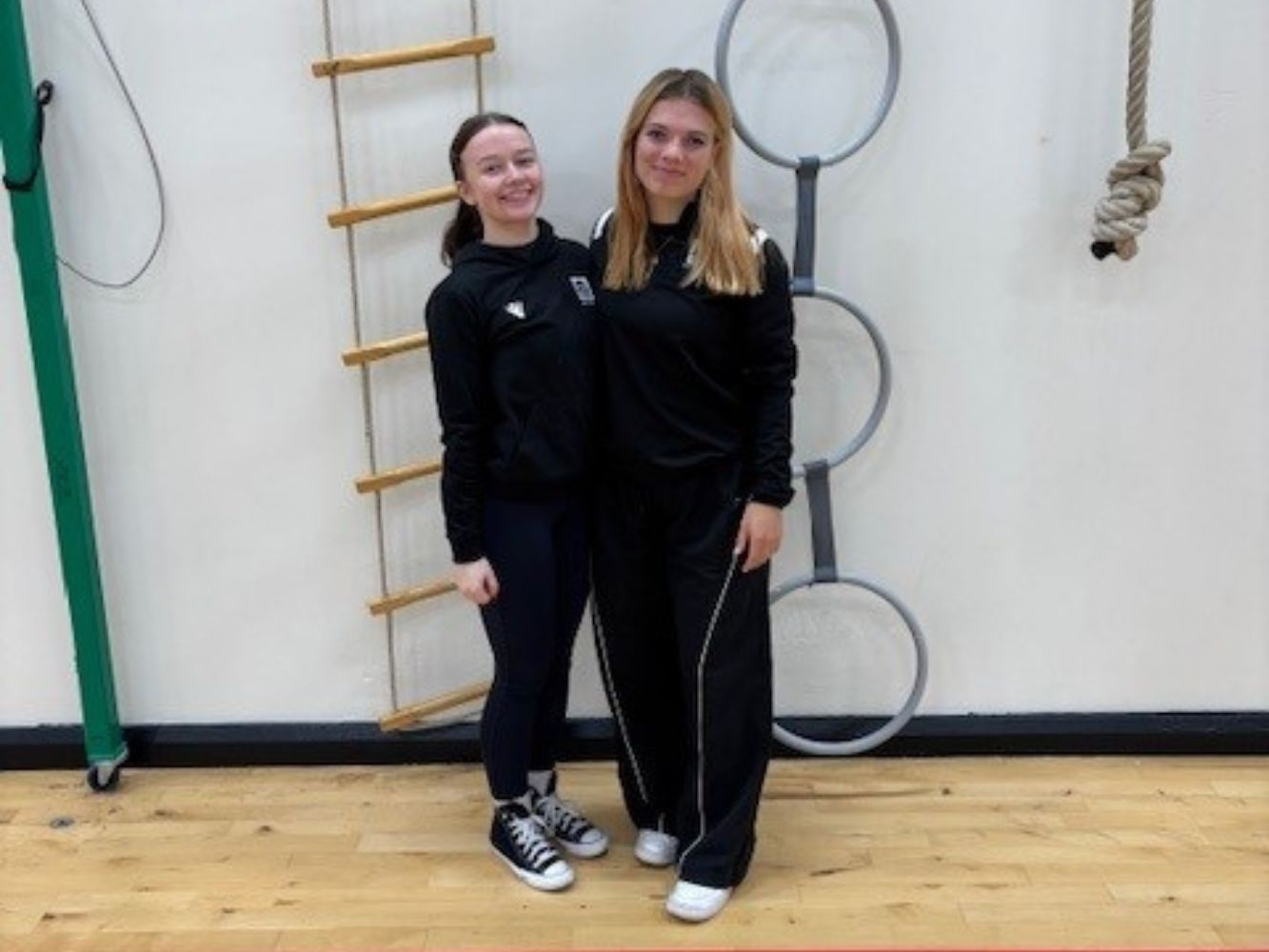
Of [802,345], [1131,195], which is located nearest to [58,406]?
[802,345]

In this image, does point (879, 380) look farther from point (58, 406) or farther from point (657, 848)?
point (58, 406)

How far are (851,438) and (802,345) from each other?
0.20 m

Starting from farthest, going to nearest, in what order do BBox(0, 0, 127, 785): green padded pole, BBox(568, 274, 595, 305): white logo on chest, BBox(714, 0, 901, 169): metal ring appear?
BBox(0, 0, 127, 785): green padded pole → BBox(714, 0, 901, 169): metal ring → BBox(568, 274, 595, 305): white logo on chest

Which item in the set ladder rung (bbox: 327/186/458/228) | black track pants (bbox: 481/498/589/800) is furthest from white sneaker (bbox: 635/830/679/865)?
ladder rung (bbox: 327/186/458/228)

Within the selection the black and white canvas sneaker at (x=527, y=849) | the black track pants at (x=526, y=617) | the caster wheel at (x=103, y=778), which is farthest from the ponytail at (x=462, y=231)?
the caster wheel at (x=103, y=778)

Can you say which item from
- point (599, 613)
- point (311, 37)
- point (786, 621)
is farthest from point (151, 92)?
point (786, 621)

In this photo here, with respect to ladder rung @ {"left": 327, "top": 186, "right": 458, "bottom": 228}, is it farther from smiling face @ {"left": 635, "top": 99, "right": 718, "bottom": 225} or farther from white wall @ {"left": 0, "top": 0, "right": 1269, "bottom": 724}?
smiling face @ {"left": 635, "top": 99, "right": 718, "bottom": 225}

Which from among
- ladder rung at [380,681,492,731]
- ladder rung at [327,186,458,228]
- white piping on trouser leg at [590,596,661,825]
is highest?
ladder rung at [327,186,458,228]

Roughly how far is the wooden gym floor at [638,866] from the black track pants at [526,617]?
245mm

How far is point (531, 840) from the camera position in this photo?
7.11 ft

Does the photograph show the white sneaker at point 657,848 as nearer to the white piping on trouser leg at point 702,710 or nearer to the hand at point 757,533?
the white piping on trouser leg at point 702,710

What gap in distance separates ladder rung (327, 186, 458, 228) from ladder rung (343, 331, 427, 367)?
22 cm

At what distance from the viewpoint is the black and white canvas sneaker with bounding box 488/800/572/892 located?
7.00ft

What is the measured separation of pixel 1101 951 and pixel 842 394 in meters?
1.04
